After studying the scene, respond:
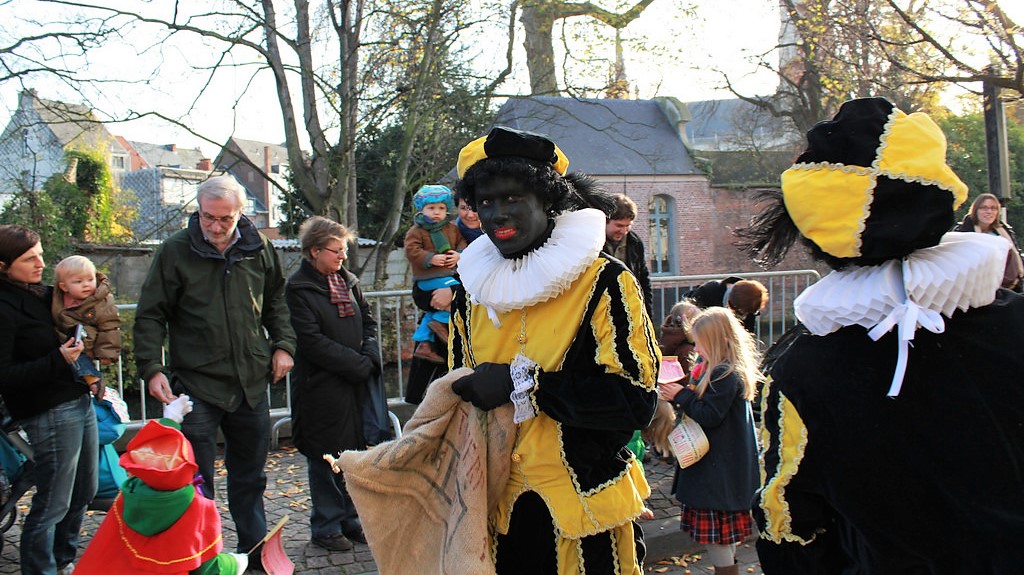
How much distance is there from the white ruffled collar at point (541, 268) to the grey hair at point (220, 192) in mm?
2069

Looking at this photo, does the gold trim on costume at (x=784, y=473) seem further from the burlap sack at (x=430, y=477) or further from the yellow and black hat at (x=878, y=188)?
the burlap sack at (x=430, y=477)

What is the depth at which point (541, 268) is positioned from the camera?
8.21ft

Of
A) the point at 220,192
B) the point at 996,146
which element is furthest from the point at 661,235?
the point at 220,192

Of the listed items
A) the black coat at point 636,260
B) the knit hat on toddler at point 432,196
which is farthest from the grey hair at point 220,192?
the black coat at point 636,260

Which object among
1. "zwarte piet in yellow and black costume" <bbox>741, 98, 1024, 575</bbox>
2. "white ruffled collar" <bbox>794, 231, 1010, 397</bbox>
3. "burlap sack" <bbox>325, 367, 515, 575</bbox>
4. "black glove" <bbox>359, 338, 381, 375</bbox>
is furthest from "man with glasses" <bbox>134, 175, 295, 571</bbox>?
"white ruffled collar" <bbox>794, 231, 1010, 397</bbox>

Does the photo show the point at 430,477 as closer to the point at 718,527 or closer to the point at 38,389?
the point at 718,527

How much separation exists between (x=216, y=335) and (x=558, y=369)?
2.45 meters

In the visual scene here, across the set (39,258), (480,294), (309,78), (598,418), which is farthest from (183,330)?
(309,78)

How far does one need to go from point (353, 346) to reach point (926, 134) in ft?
12.3

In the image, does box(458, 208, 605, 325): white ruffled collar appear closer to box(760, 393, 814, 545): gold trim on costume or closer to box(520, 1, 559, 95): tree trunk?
box(760, 393, 814, 545): gold trim on costume

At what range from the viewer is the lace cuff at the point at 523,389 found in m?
2.43

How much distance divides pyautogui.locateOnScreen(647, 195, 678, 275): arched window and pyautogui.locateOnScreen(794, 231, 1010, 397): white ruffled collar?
2890cm

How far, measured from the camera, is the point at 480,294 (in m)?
2.65

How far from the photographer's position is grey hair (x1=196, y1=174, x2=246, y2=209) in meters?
4.25
